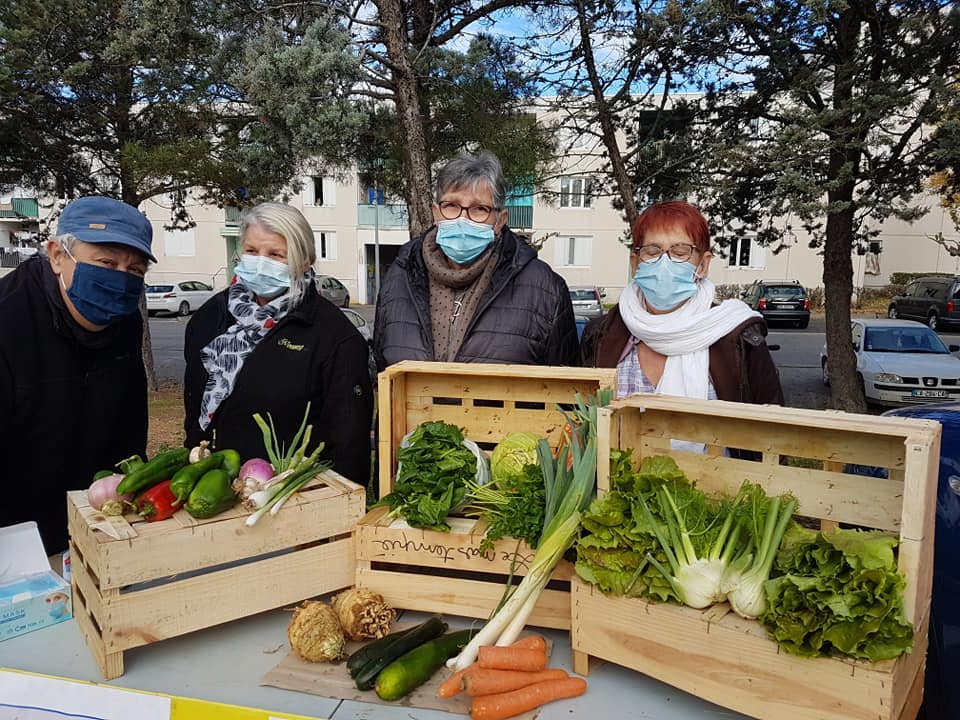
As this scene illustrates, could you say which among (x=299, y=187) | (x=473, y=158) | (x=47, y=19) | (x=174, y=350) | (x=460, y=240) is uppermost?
(x=47, y=19)

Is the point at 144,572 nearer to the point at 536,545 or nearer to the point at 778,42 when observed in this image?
the point at 536,545

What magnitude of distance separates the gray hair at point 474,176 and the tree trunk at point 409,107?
3857 mm

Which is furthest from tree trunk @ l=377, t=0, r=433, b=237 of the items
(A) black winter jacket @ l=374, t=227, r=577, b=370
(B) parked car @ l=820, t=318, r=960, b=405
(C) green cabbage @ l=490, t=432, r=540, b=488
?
(B) parked car @ l=820, t=318, r=960, b=405

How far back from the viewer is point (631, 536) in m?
1.71

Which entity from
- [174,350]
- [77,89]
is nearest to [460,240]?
[77,89]

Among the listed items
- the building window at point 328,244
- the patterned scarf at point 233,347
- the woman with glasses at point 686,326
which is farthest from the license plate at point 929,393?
the building window at point 328,244

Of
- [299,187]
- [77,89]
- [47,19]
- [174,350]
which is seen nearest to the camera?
[47,19]

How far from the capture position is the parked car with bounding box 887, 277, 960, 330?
2441 cm

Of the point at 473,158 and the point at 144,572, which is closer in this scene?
the point at 144,572

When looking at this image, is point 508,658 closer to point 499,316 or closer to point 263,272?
point 499,316

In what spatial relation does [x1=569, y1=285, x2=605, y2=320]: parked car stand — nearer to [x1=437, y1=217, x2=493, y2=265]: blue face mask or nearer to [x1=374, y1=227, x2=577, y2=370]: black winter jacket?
[x1=374, y1=227, x2=577, y2=370]: black winter jacket

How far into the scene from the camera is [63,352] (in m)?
2.50

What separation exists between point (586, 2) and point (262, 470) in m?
6.89

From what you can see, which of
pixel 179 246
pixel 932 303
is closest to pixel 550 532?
pixel 932 303
